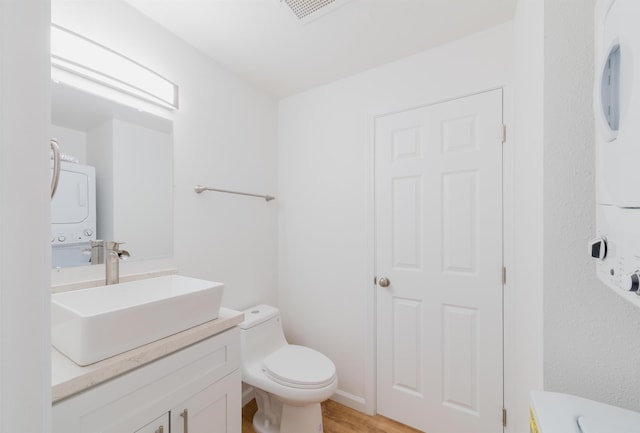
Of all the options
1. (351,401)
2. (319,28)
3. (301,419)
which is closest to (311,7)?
(319,28)

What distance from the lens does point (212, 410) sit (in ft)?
3.52

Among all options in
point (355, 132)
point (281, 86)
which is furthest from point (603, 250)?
point (281, 86)

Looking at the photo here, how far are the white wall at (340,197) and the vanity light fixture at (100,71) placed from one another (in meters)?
0.95

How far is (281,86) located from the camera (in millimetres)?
2020

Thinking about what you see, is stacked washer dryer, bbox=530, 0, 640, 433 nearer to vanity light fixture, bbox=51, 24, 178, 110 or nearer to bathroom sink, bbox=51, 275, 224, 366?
bathroom sink, bbox=51, 275, 224, 366

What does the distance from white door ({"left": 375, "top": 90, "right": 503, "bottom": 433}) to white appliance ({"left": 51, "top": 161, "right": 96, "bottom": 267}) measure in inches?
59.8

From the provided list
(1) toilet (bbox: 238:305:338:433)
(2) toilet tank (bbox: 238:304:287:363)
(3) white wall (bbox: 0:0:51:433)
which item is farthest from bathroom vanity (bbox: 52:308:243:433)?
(3) white wall (bbox: 0:0:51:433)

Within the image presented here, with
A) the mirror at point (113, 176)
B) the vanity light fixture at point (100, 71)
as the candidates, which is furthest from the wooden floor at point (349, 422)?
the vanity light fixture at point (100, 71)

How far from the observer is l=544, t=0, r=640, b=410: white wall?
707mm

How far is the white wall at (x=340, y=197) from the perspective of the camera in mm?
1642

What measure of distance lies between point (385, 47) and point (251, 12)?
0.77m

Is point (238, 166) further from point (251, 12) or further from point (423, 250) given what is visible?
point (423, 250)

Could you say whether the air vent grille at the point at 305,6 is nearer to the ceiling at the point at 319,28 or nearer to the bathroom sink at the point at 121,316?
the ceiling at the point at 319,28

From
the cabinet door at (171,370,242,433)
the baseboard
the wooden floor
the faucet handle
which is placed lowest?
the wooden floor
